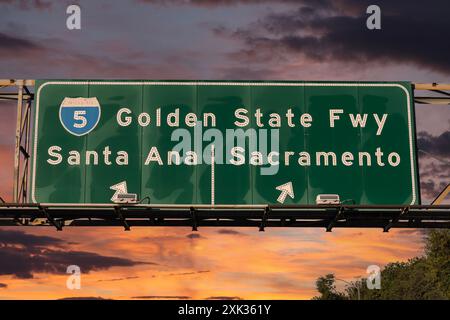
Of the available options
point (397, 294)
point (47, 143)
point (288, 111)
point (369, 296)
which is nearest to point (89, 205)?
point (47, 143)

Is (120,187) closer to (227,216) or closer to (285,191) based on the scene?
(227,216)

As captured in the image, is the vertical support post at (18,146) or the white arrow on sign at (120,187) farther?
the vertical support post at (18,146)

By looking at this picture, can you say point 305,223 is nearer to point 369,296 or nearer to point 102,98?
Result: point 102,98

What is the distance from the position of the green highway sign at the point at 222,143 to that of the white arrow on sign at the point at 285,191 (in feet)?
0.10

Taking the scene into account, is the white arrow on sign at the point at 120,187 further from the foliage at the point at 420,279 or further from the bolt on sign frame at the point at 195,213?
the foliage at the point at 420,279

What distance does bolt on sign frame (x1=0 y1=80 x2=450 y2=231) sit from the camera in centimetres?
2409

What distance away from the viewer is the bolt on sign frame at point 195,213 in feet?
79.0

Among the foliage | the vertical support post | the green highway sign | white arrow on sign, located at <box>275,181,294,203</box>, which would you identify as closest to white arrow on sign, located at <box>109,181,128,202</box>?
the green highway sign

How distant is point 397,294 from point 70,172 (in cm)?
11141

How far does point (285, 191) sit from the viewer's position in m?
24.3

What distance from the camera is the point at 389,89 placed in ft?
83.1

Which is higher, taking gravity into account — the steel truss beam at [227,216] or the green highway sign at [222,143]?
the green highway sign at [222,143]

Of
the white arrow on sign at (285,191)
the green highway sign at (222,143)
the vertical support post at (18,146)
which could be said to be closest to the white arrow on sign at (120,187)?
the green highway sign at (222,143)
